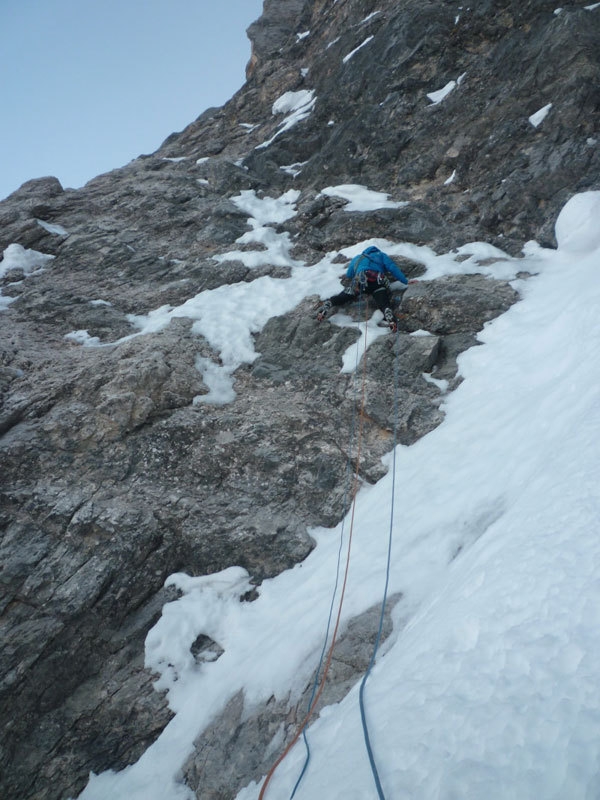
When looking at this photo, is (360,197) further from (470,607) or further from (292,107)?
(470,607)

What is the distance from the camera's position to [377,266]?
8.24 meters

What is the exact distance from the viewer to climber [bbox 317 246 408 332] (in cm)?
791

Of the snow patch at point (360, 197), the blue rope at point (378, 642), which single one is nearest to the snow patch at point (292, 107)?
the snow patch at point (360, 197)

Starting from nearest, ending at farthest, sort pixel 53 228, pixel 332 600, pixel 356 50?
pixel 332 600
pixel 53 228
pixel 356 50

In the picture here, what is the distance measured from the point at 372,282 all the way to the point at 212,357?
10.1 ft

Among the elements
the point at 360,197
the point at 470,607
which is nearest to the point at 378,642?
the point at 470,607

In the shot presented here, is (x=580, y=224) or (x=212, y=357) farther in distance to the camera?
(x=580, y=224)

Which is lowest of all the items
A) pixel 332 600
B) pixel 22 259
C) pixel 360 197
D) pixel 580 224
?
pixel 332 600

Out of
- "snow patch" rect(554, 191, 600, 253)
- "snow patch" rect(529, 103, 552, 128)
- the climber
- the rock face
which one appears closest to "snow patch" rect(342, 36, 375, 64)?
the rock face

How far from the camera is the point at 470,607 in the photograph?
235 cm

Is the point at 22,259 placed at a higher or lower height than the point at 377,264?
higher

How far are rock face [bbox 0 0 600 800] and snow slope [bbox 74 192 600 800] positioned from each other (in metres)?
0.32

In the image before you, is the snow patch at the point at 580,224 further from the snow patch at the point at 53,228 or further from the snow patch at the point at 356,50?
the snow patch at the point at 53,228

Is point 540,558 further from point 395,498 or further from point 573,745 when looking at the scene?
point 395,498
